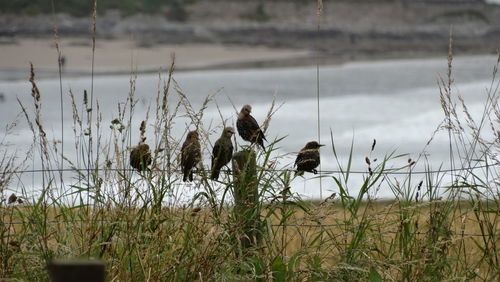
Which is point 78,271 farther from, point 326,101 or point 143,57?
point 143,57

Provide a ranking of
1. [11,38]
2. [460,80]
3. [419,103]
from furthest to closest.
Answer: [11,38], [460,80], [419,103]

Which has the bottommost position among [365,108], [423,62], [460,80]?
[365,108]

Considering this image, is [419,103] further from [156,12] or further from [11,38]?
[156,12]

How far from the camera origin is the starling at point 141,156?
4.35 meters

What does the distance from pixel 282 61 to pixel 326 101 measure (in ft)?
71.0

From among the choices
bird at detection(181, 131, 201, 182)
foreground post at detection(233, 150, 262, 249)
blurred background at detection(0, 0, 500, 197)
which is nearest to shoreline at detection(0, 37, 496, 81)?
blurred background at detection(0, 0, 500, 197)

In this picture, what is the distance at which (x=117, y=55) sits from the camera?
149ft

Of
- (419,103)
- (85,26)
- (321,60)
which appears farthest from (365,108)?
(85,26)

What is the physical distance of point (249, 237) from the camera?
4.18 metres

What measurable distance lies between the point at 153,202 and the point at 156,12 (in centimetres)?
5974

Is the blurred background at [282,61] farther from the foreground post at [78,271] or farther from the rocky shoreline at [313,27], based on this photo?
the foreground post at [78,271]

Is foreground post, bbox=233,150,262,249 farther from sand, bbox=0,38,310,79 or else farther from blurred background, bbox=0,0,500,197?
sand, bbox=0,38,310,79

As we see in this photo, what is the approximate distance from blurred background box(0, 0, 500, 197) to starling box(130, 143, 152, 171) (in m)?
3.84

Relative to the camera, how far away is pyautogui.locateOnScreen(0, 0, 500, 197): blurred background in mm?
21144
